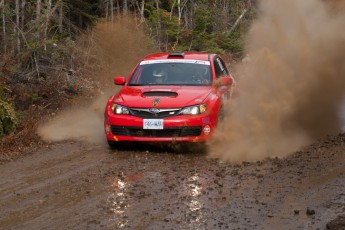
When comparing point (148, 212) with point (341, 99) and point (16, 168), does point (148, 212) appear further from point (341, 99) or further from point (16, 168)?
point (341, 99)

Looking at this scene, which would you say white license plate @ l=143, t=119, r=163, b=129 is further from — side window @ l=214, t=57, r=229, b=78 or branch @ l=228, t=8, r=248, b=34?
branch @ l=228, t=8, r=248, b=34

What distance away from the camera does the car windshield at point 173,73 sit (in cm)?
995

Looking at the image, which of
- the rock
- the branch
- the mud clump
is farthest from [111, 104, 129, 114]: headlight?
the branch

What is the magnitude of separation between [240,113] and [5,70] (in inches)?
250

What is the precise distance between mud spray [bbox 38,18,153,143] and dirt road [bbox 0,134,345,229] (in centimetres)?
216

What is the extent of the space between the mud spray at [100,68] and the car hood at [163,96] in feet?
4.27

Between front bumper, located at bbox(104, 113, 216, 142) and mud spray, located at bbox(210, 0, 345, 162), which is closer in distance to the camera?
front bumper, located at bbox(104, 113, 216, 142)

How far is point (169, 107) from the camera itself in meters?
8.78

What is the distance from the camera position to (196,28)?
2447cm

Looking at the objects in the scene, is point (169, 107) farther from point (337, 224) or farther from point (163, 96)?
point (337, 224)

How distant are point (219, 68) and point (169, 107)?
239 centimetres

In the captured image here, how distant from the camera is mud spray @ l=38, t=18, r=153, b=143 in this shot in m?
11.1

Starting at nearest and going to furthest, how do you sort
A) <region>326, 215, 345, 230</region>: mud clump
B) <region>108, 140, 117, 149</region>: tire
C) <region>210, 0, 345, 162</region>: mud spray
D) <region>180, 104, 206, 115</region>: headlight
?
<region>326, 215, 345, 230</region>: mud clump, <region>180, 104, 206, 115</region>: headlight, <region>210, 0, 345, 162</region>: mud spray, <region>108, 140, 117, 149</region>: tire

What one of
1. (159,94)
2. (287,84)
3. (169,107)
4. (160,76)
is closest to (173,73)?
(160,76)
